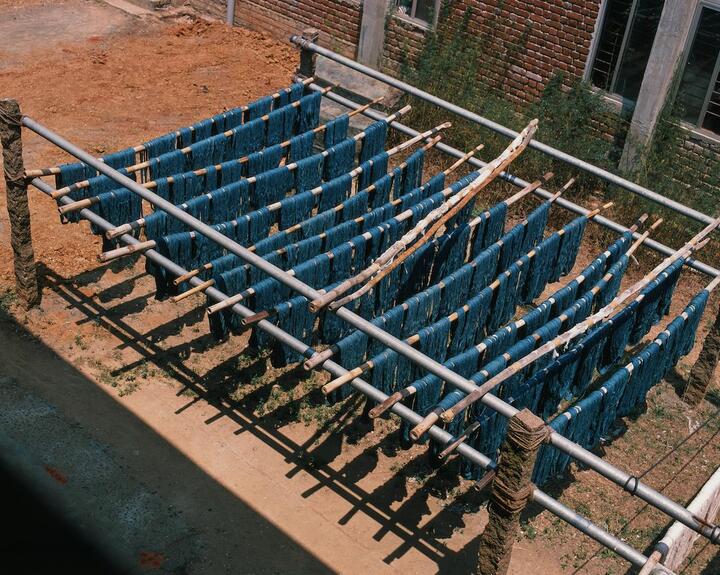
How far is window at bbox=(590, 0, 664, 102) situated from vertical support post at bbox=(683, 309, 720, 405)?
4678mm

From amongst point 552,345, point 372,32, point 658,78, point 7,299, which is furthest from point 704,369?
point 372,32

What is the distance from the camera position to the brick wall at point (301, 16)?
682 inches

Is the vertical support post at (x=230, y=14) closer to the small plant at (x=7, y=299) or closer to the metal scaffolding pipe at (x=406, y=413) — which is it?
the small plant at (x=7, y=299)

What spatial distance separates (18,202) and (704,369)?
7482 mm

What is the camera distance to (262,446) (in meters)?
10.1

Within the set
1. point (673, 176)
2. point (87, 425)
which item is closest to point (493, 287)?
point (87, 425)

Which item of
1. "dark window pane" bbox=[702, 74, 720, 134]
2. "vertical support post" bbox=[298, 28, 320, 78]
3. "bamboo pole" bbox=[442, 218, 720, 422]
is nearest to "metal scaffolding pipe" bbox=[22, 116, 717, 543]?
"bamboo pole" bbox=[442, 218, 720, 422]

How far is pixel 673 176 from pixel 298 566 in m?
8.19

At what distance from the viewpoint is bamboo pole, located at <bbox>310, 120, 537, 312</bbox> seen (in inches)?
325

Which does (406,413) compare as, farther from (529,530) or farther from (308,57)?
(308,57)

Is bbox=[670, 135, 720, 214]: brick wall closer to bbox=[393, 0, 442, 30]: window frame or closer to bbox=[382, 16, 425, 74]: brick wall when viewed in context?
bbox=[393, 0, 442, 30]: window frame

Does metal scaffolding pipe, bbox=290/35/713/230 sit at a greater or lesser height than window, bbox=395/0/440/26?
greater

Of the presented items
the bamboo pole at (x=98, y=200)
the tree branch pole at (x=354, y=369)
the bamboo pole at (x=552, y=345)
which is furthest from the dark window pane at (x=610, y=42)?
the tree branch pole at (x=354, y=369)

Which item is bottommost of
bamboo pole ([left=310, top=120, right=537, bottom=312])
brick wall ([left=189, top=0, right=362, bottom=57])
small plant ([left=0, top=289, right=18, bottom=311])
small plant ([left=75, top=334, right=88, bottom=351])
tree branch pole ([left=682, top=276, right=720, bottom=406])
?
small plant ([left=75, top=334, right=88, bottom=351])
